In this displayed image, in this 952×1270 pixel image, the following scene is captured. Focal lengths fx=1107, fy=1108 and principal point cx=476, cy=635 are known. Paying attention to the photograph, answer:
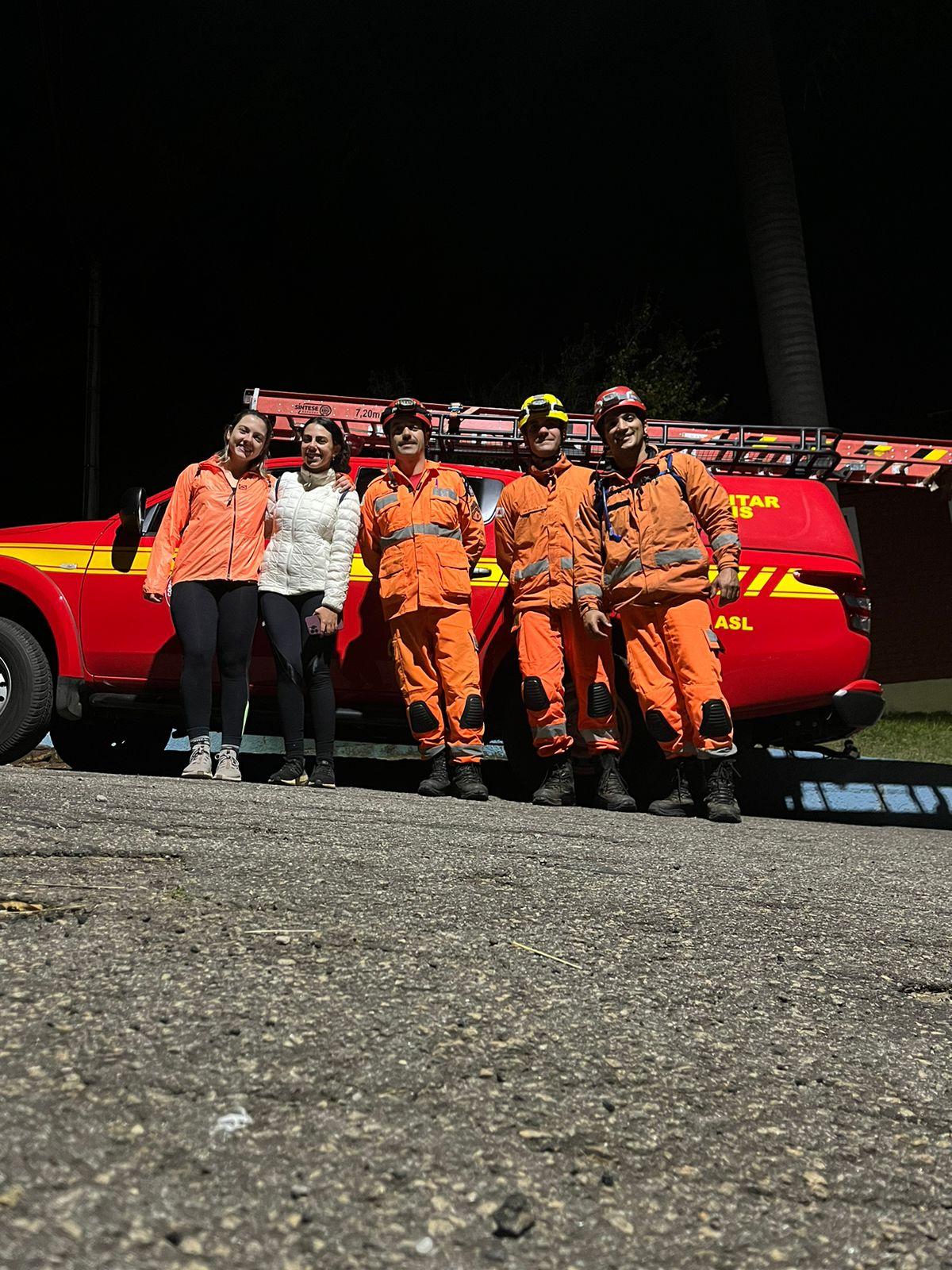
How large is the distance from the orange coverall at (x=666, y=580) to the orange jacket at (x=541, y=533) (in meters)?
0.07

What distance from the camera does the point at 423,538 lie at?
503 cm

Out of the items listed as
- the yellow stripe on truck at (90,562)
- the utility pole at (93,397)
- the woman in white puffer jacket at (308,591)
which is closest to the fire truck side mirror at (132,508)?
the yellow stripe on truck at (90,562)

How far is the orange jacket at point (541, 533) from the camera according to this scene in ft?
16.6

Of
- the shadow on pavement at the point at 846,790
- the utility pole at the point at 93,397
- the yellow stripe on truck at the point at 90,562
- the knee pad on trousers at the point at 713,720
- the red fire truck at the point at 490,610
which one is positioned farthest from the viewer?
the utility pole at the point at 93,397

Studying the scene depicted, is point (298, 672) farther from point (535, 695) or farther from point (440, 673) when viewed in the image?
point (535, 695)

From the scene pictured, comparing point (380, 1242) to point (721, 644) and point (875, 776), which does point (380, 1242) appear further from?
point (875, 776)

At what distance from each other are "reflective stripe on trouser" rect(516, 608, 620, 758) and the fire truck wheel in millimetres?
2541

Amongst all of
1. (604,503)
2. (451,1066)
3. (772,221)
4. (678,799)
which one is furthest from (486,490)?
(451,1066)

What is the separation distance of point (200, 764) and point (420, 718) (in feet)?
3.28

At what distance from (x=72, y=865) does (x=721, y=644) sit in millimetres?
3309

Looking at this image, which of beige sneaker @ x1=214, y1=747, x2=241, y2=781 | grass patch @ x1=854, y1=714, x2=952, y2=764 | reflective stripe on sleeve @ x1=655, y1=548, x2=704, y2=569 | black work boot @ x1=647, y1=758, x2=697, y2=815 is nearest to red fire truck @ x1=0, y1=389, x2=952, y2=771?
black work boot @ x1=647, y1=758, x2=697, y2=815

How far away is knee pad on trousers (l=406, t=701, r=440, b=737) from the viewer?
4.96m

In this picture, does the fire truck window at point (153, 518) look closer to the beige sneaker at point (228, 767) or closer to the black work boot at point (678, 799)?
the beige sneaker at point (228, 767)

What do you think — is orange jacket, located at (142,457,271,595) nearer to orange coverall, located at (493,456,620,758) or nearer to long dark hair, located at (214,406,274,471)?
long dark hair, located at (214,406,274,471)
